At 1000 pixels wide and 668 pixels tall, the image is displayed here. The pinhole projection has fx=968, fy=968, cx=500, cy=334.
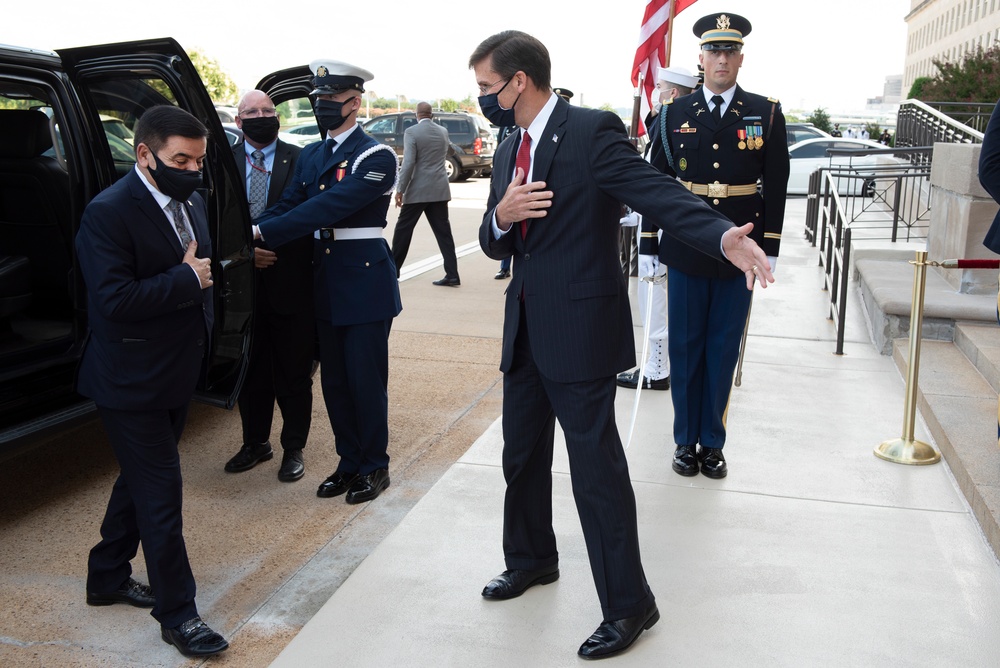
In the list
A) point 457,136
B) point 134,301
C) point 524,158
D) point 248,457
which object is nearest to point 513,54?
point 524,158

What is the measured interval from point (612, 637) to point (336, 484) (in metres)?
1.93

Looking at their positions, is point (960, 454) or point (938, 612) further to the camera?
point (960, 454)

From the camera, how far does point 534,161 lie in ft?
9.87

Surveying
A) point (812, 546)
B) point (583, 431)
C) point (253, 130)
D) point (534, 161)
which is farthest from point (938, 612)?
A: point (253, 130)

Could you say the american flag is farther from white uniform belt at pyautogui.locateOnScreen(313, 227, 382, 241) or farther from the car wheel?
the car wheel

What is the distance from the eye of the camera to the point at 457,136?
2533 cm

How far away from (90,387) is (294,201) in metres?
1.66

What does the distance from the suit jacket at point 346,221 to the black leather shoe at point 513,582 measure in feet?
4.86

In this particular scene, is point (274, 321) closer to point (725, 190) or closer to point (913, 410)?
point (725, 190)

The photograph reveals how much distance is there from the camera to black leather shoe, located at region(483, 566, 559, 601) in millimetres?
3395

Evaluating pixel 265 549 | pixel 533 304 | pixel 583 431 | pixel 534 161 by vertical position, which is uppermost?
pixel 534 161

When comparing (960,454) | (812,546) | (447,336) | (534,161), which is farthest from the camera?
(447,336)

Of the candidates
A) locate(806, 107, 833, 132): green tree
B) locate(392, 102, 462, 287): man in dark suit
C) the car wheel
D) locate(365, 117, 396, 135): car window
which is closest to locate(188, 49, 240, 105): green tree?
locate(365, 117, 396, 135): car window

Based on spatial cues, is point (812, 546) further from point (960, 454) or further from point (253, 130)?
point (253, 130)
